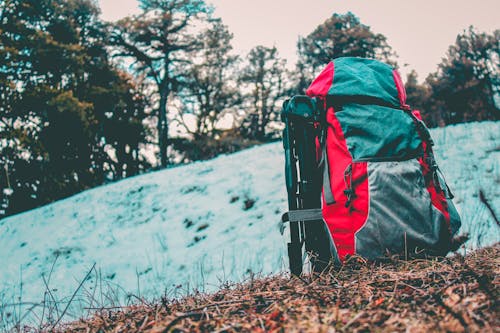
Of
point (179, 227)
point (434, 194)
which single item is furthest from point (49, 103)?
point (434, 194)

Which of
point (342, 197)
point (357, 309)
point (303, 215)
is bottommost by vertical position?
point (357, 309)

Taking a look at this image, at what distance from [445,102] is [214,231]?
18.4 meters

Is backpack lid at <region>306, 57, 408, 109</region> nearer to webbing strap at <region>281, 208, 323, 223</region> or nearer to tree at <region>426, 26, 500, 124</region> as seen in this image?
webbing strap at <region>281, 208, 323, 223</region>

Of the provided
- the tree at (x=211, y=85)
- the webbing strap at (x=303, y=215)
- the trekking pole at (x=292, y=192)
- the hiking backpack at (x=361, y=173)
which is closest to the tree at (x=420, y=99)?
Result: the tree at (x=211, y=85)

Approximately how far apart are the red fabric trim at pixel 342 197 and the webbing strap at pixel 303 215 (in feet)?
0.26

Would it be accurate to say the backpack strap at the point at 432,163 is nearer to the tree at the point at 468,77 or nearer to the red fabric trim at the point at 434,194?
the red fabric trim at the point at 434,194

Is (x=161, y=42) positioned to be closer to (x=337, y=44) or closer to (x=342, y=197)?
(x=337, y=44)

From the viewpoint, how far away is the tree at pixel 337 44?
18.9m

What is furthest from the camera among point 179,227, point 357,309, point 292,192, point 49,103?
point 49,103

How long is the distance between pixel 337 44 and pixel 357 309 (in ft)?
66.0

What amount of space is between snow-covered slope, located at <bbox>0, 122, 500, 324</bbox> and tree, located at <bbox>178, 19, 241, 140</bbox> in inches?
526

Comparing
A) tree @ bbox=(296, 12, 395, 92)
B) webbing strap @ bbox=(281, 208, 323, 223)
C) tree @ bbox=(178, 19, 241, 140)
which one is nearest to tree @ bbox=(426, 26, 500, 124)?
tree @ bbox=(296, 12, 395, 92)

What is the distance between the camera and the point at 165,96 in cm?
2014

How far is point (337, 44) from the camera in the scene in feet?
63.5
